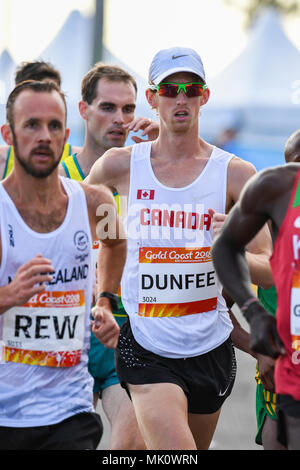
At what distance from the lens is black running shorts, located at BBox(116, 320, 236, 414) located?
185 inches

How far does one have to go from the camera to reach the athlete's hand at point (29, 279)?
3.73 meters

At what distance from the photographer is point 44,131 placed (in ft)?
13.3

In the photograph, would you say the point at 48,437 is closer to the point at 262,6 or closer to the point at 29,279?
the point at 29,279

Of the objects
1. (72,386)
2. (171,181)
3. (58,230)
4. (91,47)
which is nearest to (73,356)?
(72,386)

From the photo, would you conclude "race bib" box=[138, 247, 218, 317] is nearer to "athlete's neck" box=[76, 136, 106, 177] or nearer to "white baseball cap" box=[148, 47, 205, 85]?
"white baseball cap" box=[148, 47, 205, 85]

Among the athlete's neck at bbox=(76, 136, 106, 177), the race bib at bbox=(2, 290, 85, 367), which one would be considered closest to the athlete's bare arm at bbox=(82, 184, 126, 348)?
the race bib at bbox=(2, 290, 85, 367)

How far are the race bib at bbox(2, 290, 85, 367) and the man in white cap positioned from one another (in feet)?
2.39

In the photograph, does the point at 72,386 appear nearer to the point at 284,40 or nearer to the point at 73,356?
the point at 73,356

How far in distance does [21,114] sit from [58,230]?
0.56 metres

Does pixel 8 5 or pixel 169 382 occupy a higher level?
pixel 8 5

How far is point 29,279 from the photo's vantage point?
3.73m

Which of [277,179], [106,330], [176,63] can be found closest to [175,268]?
[106,330]

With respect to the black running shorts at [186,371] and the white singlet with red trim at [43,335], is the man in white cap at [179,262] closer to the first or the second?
the black running shorts at [186,371]

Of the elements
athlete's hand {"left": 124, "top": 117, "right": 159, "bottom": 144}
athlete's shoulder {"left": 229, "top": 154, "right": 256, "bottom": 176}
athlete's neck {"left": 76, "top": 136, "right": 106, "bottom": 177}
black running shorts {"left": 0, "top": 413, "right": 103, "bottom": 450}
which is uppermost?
athlete's hand {"left": 124, "top": 117, "right": 159, "bottom": 144}
